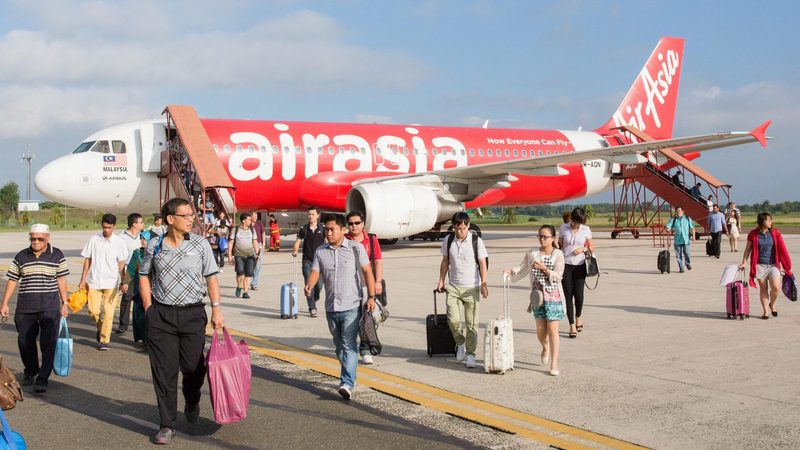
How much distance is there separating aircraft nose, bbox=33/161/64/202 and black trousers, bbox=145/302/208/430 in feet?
50.4

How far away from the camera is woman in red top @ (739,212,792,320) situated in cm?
992

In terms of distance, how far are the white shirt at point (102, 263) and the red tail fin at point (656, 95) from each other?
24597mm

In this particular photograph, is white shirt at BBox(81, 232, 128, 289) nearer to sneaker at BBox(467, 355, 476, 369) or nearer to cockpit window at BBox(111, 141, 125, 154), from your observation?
sneaker at BBox(467, 355, 476, 369)

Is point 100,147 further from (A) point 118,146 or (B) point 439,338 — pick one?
(B) point 439,338

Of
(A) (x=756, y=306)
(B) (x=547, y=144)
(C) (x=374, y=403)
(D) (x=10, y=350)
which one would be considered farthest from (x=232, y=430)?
(B) (x=547, y=144)

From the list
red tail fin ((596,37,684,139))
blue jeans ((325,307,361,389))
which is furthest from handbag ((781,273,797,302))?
red tail fin ((596,37,684,139))

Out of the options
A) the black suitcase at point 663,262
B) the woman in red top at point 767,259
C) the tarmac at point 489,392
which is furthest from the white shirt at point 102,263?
the black suitcase at point 663,262

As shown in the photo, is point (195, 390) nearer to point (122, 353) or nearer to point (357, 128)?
point (122, 353)

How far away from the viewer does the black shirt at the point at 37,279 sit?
6.63m

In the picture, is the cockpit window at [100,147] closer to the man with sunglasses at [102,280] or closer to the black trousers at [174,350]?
the man with sunglasses at [102,280]

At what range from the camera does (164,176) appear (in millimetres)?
19719

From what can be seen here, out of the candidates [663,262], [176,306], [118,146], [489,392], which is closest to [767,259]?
[663,262]

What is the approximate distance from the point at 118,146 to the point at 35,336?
14017mm

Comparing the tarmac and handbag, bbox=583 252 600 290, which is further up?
handbag, bbox=583 252 600 290
